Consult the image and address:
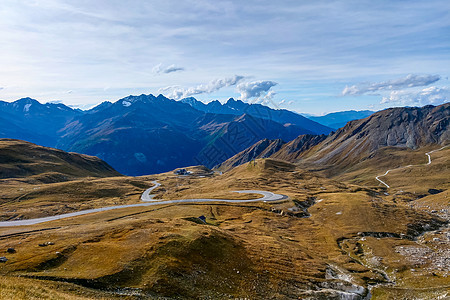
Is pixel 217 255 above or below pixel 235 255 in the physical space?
above

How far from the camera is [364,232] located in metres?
99.2

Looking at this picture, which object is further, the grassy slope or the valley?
the grassy slope

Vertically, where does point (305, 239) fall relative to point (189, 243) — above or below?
below

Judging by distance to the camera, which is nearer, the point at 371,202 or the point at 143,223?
the point at 143,223

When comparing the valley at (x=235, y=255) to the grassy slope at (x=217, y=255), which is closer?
the valley at (x=235, y=255)

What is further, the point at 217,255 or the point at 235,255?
the point at 235,255

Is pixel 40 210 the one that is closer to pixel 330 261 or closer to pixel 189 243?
pixel 189 243

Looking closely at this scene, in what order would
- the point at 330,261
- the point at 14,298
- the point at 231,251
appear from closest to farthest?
the point at 14,298
the point at 231,251
the point at 330,261

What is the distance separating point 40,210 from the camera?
12688cm

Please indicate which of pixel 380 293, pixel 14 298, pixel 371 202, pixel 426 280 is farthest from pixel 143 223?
pixel 371 202

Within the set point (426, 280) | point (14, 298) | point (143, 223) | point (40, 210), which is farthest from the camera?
point (40, 210)

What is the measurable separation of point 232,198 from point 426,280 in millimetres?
96943

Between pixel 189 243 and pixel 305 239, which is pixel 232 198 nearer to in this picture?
pixel 305 239

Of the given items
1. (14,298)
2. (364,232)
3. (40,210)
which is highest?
(14,298)
